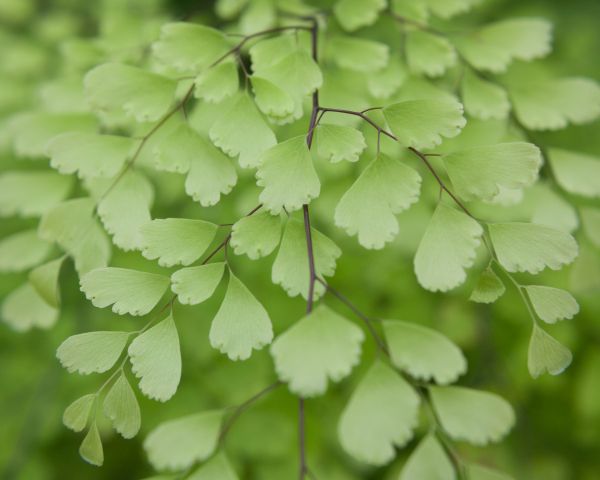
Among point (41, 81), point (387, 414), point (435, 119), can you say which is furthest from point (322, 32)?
point (41, 81)

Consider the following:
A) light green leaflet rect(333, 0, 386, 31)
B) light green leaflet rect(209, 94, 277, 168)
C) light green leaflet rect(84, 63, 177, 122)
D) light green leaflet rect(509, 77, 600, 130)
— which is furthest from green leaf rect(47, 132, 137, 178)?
light green leaflet rect(509, 77, 600, 130)

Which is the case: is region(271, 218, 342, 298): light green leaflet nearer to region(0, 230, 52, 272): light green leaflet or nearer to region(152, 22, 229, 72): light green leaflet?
region(152, 22, 229, 72): light green leaflet

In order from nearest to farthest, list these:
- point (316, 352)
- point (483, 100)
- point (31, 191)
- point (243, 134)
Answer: point (316, 352)
point (243, 134)
point (483, 100)
point (31, 191)

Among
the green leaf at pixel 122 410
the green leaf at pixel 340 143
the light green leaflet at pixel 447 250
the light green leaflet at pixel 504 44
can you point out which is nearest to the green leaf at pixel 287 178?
the green leaf at pixel 340 143

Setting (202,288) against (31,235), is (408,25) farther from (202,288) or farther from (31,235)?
(31,235)

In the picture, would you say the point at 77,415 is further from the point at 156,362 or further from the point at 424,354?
the point at 424,354

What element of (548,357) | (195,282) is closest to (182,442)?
(195,282)
